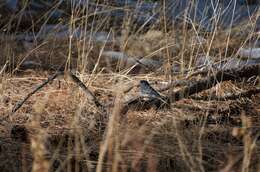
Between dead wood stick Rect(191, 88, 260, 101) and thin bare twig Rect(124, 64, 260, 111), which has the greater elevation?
thin bare twig Rect(124, 64, 260, 111)

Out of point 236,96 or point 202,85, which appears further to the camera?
point 236,96

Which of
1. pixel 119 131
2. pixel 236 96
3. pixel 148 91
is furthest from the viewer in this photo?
pixel 236 96

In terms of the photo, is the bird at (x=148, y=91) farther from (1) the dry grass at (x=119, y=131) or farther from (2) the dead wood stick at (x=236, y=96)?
(2) the dead wood stick at (x=236, y=96)

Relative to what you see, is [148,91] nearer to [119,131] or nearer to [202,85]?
[202,85]

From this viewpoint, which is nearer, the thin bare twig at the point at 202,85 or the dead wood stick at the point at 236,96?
the thin bare twig at the point at 202,85

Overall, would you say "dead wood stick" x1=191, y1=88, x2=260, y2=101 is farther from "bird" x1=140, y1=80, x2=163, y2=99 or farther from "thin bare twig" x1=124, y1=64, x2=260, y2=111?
"bird" x1=140, y1=80, x2=163, y2=99

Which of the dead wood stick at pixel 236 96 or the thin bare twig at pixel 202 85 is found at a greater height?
the thin bare twig at pixel 202 85

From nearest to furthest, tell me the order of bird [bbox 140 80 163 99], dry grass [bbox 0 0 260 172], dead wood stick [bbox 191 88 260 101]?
1. dry grass [bbox 0 0 260 172]
2. bird [bbox 140 80 163 99]
3. dead wood stick [bbox 191 88 260 101]

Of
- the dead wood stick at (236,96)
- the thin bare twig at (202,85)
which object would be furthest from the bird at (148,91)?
the dead wood stick at (236,96)

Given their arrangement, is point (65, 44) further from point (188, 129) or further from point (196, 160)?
point (196, 160)

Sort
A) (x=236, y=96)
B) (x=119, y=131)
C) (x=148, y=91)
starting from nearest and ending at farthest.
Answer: (x=119, y=131)
(x=148, y=91)
(x=236, y=96)

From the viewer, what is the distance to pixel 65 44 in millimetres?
4445

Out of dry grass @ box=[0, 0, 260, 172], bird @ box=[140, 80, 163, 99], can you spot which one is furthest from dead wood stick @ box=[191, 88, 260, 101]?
bird @ box=[140, 80, 163, 99]

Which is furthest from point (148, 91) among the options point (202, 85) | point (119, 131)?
point (119, 131)
